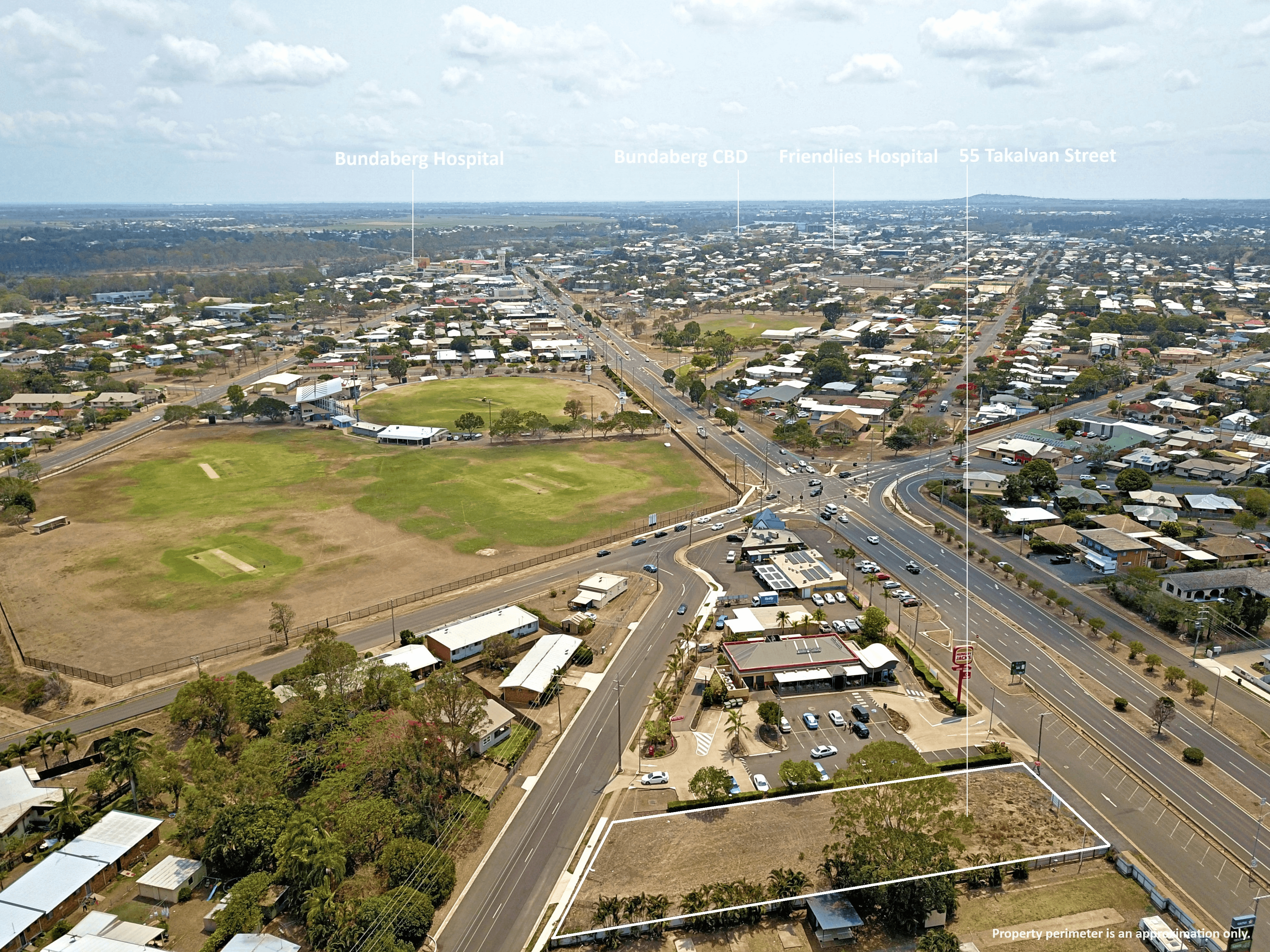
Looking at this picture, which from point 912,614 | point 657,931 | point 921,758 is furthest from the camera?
point 912,614

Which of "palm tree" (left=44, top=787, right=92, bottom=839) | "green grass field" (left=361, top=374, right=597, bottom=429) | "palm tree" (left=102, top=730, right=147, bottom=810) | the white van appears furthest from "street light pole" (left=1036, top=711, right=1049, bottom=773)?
"green grass field" (left=361, top=374, right=597, bottom=429)

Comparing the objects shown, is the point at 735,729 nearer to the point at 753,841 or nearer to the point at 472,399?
the point at 753,841

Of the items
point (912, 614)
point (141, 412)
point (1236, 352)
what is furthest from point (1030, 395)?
point (141, 412)

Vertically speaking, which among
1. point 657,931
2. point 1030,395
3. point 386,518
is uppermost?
point 1030,395

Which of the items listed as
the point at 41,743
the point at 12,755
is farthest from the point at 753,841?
the point at 12,755

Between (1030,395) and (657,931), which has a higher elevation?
(1030,395)

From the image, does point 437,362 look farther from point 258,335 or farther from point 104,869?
point 104,869

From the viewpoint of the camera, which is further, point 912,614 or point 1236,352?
point 1236,352
